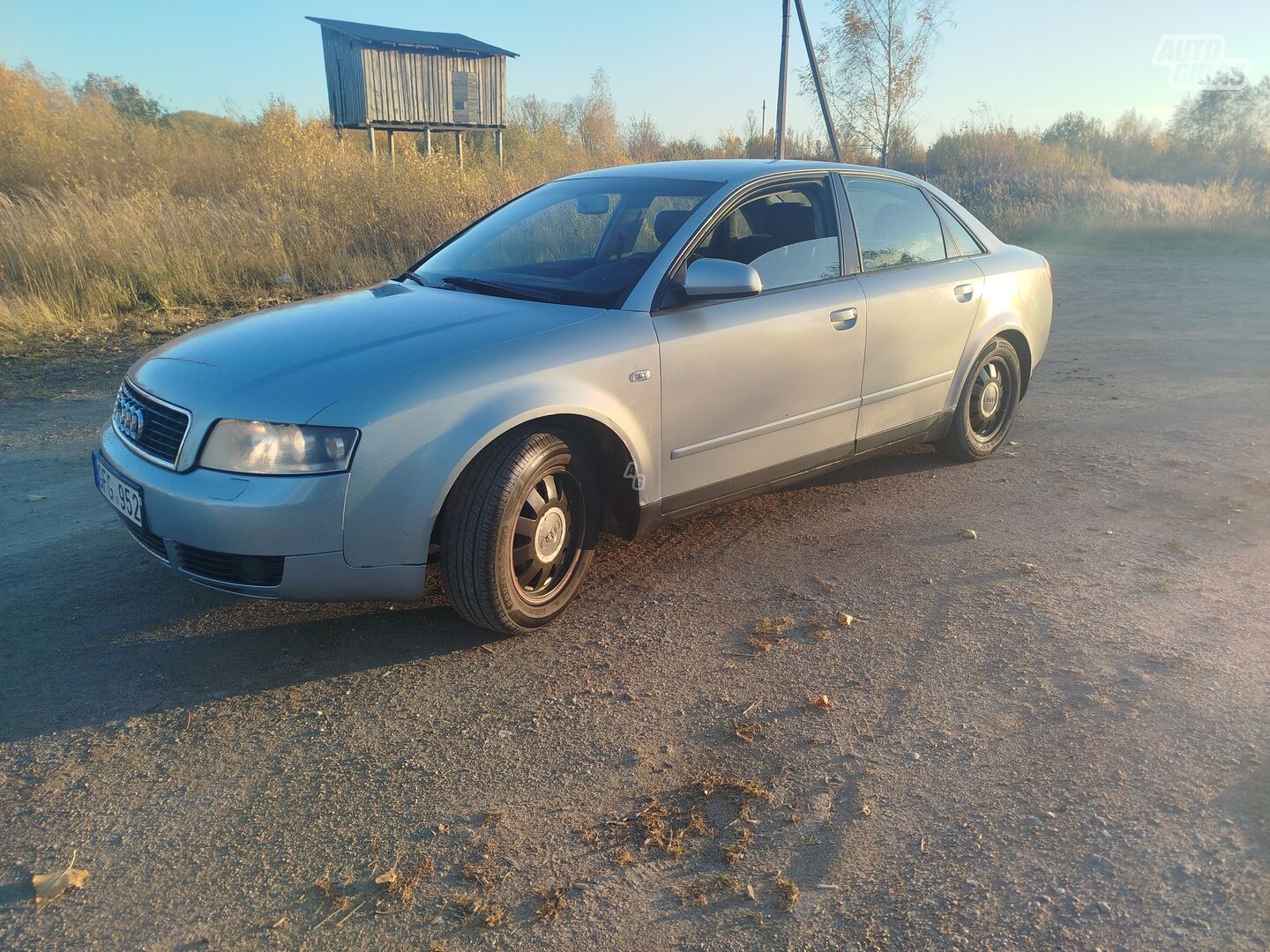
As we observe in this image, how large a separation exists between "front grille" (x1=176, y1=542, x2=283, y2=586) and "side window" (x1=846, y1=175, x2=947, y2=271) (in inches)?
120

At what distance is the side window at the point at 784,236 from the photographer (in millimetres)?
4215

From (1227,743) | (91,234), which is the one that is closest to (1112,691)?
(1227,743)

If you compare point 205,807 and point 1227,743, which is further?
point 1227,743

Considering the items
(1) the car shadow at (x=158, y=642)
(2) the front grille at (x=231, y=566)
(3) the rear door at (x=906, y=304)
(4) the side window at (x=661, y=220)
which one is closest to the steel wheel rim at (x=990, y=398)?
(3) the rear door at (x=906, y=304)

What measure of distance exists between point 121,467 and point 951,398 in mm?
→ 4004

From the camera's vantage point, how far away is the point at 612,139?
35000 millimetres

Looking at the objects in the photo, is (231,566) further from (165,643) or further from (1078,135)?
(1078,135)

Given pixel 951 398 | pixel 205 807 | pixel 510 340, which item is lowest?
pixel 205 807

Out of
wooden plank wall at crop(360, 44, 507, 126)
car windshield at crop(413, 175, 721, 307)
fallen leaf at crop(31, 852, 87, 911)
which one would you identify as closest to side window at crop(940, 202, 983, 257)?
car windshield at crop(413, 175, 721, 307)

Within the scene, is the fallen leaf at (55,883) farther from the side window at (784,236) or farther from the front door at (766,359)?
the side window at (784,236)

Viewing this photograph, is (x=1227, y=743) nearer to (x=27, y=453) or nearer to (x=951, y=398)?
(x=951, y=398)

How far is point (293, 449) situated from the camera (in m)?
3.01

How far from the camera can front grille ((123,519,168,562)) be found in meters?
3.22

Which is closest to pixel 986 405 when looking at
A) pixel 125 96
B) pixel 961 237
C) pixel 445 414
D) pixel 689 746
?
pixel 961 237
